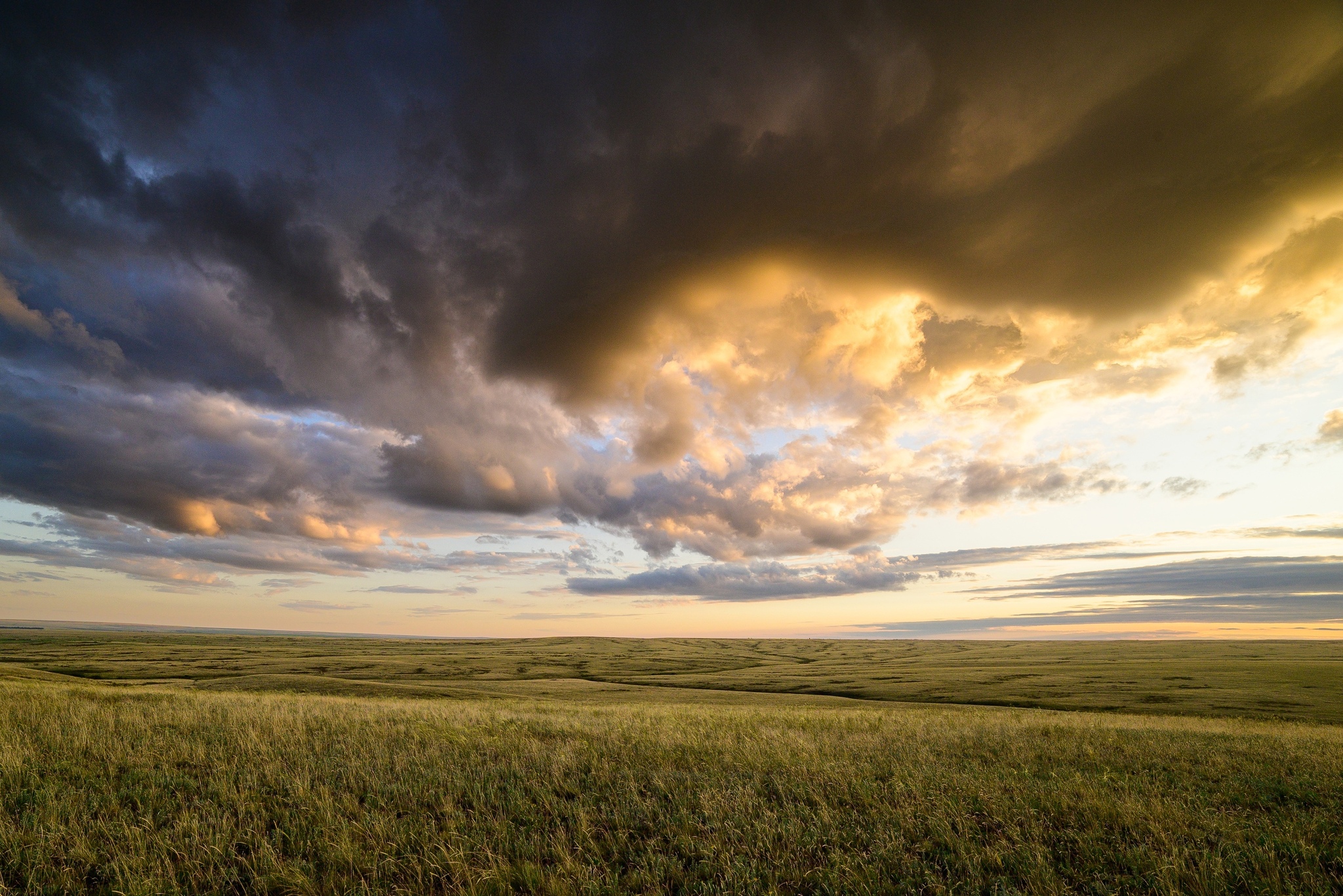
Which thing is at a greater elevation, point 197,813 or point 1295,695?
point 197,813

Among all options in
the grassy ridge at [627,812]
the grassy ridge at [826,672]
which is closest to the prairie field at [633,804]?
the grassy ridge at [627,812]

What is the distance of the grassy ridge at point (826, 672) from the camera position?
4697 cm

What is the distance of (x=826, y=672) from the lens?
76.2 meters

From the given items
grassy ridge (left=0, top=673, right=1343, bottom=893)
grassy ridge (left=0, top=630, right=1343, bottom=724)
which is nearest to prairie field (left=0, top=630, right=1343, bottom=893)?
grassy ridge (left=0, top=673, right=1343, bottom=893)

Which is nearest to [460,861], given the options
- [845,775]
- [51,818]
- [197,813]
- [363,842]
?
→ [363,842]

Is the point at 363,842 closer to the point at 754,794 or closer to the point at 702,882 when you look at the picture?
the point at 702,882

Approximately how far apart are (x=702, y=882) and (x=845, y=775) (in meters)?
5.09

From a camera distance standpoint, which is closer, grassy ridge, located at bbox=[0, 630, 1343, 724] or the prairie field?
the prairie field

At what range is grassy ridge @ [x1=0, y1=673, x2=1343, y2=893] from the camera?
6.16m

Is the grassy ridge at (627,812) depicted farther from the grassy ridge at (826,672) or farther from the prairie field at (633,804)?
the grassy ridge at (826,672)

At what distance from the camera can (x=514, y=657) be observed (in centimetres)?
10656

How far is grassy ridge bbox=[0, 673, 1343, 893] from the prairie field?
5 centimetres

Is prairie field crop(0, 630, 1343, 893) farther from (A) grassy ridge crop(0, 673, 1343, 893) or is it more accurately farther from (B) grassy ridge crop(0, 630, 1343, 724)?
(B) grassy ridge crop(0, 630, 1343, 724)

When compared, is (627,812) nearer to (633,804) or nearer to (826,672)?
(633,804)
